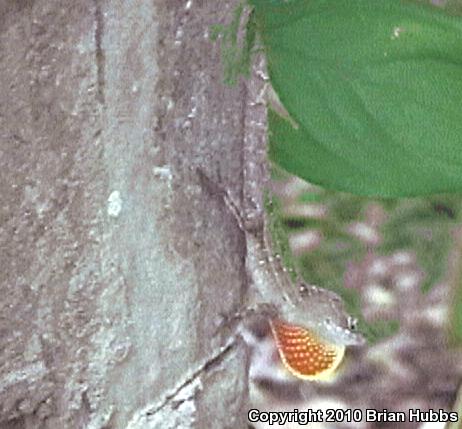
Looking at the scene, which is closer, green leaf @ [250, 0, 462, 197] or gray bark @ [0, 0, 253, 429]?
gray bark @ [0, 0, 253, 429]

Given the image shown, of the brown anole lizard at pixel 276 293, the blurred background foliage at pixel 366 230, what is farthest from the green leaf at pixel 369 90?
the blurred background foliage at pixel 366 230

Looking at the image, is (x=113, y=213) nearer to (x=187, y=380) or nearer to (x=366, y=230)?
(x=187, y=380)

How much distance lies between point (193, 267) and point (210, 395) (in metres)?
0.08

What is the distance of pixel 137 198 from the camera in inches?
18.4

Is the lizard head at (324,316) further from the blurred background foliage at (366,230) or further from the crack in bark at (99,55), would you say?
the blurred background foliage at (366,230)

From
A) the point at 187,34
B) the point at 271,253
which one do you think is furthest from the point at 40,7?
the point at 271,253

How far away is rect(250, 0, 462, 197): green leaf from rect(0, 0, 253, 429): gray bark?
9 cm

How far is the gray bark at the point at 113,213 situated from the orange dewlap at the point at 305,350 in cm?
9

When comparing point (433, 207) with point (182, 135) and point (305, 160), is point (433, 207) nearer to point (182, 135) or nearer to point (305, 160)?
point (305, 160)

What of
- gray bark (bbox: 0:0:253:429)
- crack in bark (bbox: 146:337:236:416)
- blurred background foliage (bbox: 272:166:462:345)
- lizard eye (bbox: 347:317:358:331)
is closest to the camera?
gray bark (bbox: 0:0:253:429)

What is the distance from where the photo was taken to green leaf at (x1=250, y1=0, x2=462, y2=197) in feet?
1.85

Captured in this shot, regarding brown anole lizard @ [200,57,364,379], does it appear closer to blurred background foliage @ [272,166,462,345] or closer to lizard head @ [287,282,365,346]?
lizard head @ [287,282,365,346]

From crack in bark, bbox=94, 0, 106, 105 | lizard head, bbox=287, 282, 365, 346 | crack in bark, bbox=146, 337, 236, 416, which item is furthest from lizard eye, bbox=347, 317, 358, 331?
crack in bark, bbox=94, 0, 106, 105

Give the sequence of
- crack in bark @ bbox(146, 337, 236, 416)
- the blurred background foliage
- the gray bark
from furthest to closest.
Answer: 1. the blurred background foliage
2. crack in bark @ bbox(146, 337, 236, 416)
3. the gray bark
